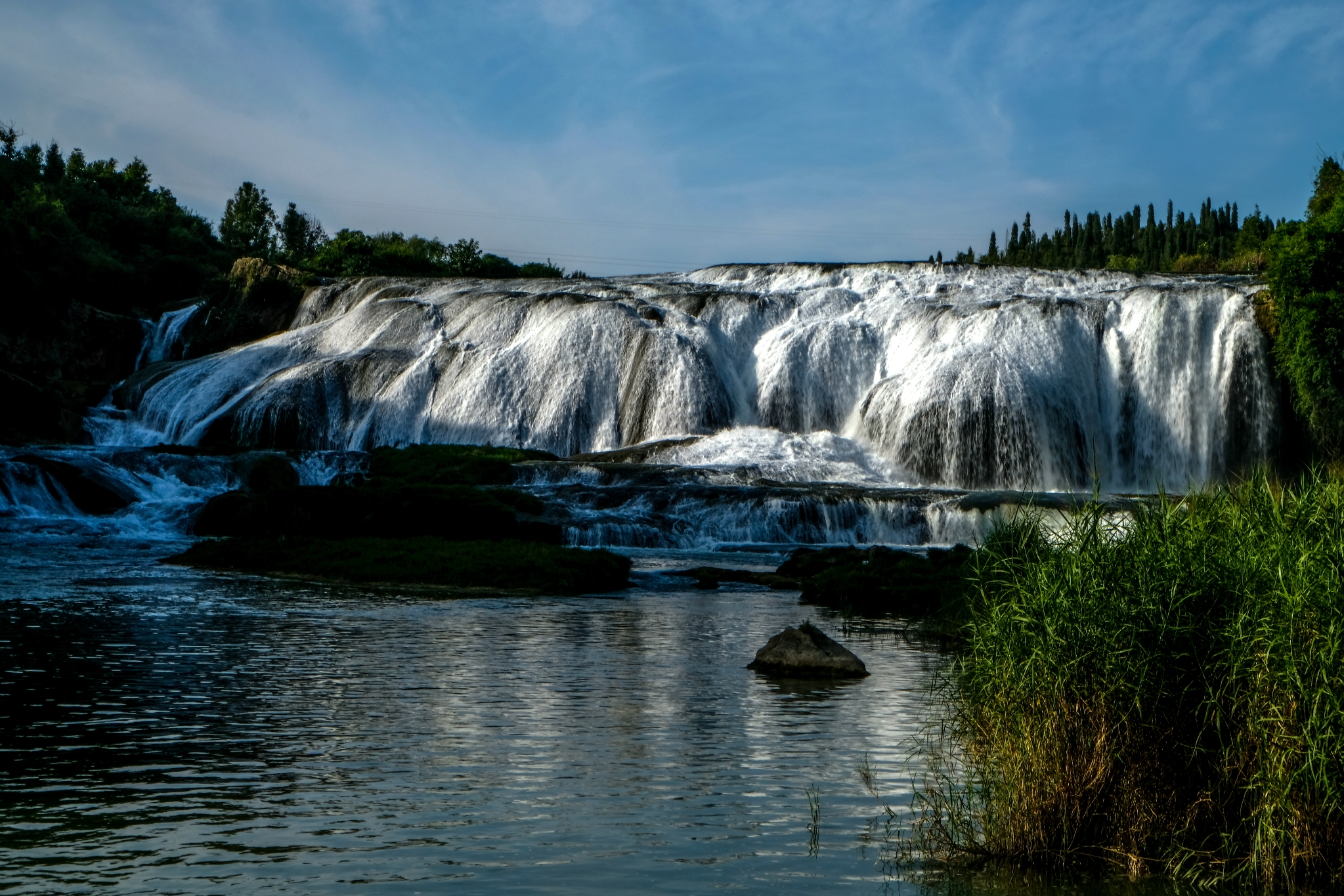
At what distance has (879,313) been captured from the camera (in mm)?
55844

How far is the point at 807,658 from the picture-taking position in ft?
49.6

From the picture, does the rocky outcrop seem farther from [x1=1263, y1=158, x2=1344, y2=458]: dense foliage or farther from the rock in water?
the rock in water

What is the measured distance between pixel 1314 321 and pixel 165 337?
167ft

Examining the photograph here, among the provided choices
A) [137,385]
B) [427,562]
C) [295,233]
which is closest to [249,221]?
[295,233]

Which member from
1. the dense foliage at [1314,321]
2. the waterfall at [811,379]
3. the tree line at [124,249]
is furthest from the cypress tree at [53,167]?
the dense foliage at [1314,321]

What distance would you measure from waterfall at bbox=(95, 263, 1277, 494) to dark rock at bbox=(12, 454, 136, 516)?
47.6 ft

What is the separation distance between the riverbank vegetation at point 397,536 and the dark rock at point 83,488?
11.4 ft

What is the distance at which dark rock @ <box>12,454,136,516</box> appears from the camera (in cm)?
3578

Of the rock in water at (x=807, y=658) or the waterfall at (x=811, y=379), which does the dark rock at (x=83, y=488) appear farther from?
the rock in water at (x=807, y=658)

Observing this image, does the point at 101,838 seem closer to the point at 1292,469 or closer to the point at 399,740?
the point at 399,740

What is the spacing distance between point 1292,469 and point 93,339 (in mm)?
51990

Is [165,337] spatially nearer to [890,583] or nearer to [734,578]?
[734,578]

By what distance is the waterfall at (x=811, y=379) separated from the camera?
156 feet

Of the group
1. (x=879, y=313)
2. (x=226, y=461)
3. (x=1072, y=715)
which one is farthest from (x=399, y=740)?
(x=879, y=313)
